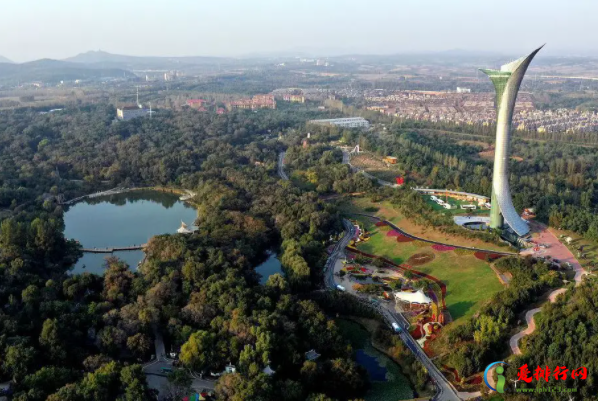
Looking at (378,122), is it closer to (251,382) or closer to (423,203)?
(423,203)

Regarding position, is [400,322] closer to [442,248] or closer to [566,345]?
[566,345]

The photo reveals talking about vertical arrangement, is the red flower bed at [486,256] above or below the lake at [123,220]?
above

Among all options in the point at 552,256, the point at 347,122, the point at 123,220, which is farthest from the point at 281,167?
the point at 552,256

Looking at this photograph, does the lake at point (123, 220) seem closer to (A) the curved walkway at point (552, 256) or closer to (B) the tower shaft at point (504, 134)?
(B) the tower shaft at point (504, 134)

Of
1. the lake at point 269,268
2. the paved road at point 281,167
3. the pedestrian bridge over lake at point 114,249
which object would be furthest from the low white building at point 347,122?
the pedestrian bridge over lake at point 114,249

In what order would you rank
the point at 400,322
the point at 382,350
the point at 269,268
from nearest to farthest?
1. the point at 382,350
2. the point at 400,322
3. the point at 269,268

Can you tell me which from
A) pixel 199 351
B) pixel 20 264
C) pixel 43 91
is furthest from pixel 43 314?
pixel 43 91

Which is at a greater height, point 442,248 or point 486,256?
point 486,256
